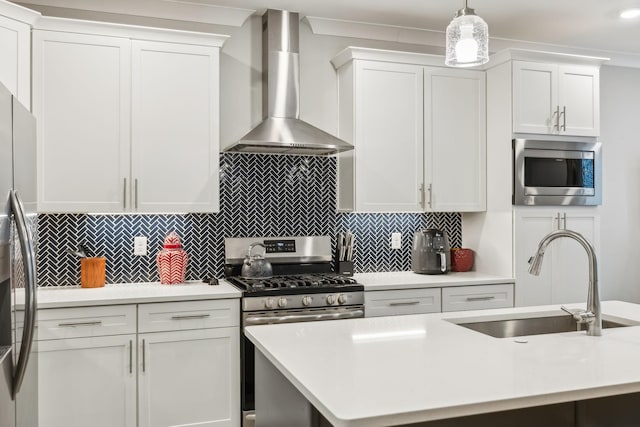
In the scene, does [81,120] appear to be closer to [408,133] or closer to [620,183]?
[408,133]

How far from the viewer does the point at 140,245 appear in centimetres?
370

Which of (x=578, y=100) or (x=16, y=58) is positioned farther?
(x=578, y=100)

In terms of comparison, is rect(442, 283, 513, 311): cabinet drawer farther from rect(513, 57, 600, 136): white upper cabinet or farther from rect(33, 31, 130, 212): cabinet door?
rect(33, 31, 130, 212): cabinet door

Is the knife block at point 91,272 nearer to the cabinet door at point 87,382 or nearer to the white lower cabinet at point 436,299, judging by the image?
the cabinet door at point 87,382

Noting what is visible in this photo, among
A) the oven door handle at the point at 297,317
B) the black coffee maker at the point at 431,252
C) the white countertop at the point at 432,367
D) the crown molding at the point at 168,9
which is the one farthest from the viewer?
the black coffee maker at the point at 431,252

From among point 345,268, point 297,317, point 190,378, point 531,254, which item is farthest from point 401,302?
point 190,378

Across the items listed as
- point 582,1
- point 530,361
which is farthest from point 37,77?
point 582,1

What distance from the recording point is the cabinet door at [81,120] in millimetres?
3211

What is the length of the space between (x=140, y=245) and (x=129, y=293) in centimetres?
52

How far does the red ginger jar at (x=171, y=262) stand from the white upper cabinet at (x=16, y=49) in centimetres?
112

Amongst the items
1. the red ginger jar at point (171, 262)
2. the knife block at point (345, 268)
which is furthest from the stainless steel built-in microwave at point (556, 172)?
the red ginger jar at point (171, 262)

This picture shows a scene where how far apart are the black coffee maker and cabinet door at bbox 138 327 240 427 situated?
1453 mm

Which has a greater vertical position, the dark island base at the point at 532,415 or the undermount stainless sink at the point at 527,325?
the undermount stainless sink at the point at 527,325

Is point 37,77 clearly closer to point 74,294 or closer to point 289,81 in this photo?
point 74,294
